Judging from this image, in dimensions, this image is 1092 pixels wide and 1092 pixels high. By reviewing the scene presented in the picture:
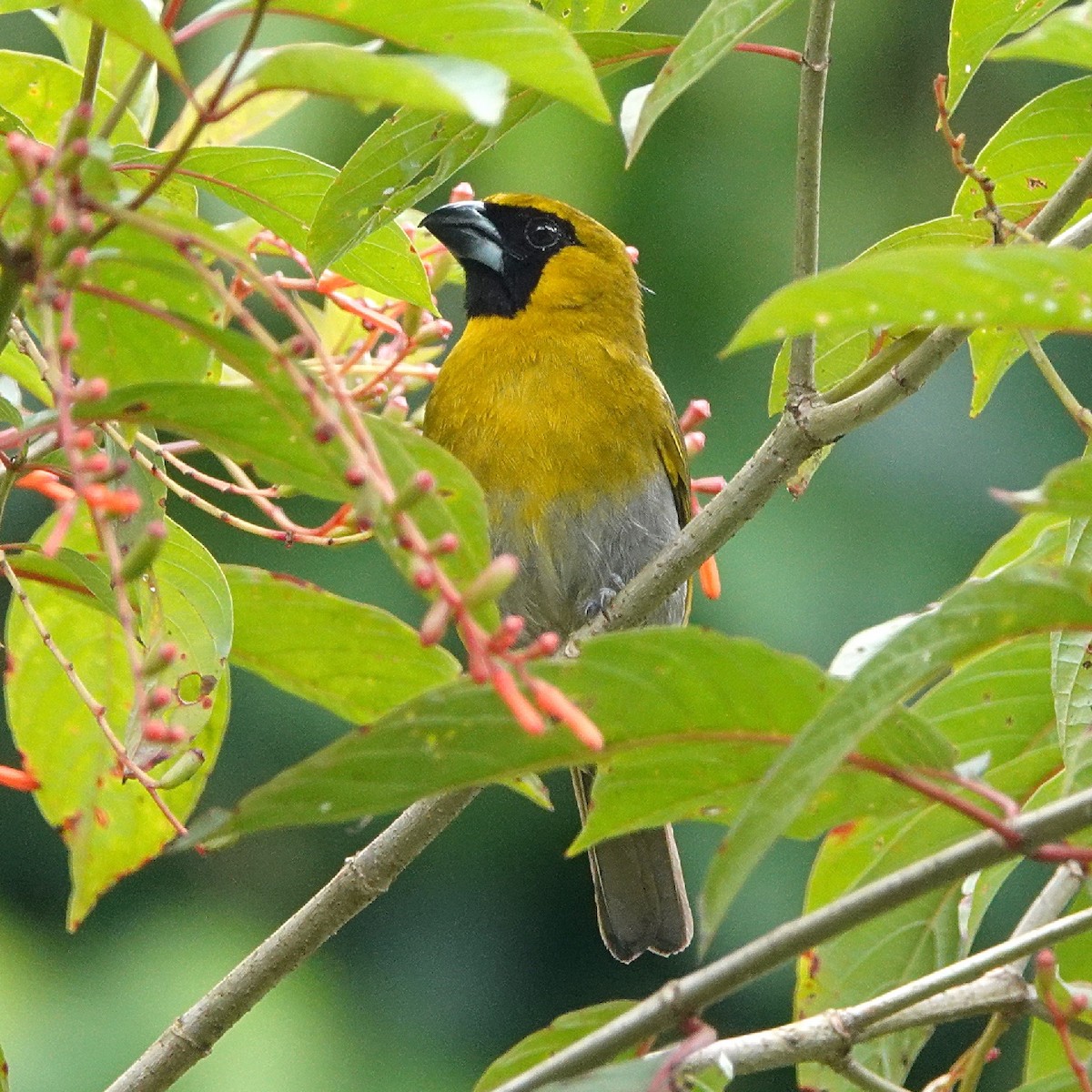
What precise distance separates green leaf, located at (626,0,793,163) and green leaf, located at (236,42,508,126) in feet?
0.94

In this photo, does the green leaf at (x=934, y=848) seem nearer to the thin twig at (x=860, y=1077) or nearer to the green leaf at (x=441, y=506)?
the thin twig at (x=860, y=1077)

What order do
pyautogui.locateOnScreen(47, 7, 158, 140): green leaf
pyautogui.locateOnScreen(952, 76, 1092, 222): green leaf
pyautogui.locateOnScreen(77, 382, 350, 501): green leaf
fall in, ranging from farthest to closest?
1. pyautogui.locateOnScreen(47, 7, 158, 140): green leaf
2. pyautogui.locateOnScreen(952, 76, 1092, 222): green leaf
3. pyautogui.locateOnScreen(77, 382, 350, 501): green leaf

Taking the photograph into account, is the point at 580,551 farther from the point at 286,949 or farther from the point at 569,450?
the point at 286,949

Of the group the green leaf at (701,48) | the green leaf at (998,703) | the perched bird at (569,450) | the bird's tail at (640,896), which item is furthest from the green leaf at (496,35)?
the bird's tail at (640,896)

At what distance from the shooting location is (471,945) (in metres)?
6.82

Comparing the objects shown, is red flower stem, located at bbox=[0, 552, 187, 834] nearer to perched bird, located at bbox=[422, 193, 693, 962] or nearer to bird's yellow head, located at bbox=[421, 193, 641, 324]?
perched bird, located at bbox=[422, 193, 693, 962]

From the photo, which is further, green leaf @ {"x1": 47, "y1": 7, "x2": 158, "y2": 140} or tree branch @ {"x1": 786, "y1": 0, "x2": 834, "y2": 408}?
green leaf @ {"x1": 47, "y1": 7, "x2": 158, "y2": 140}

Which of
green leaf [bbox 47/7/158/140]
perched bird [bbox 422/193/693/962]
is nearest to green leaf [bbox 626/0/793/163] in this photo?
green leaf [bbox 47/7/158/140]

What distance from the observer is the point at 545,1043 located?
1.55m

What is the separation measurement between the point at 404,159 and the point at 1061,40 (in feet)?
2.34

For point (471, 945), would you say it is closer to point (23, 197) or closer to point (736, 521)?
point (736, 521)

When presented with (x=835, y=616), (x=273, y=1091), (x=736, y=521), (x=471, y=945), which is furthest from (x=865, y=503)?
(x=736, y=521)

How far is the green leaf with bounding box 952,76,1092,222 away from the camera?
5.67ft

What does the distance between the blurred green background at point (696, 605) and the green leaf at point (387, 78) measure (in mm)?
4454
